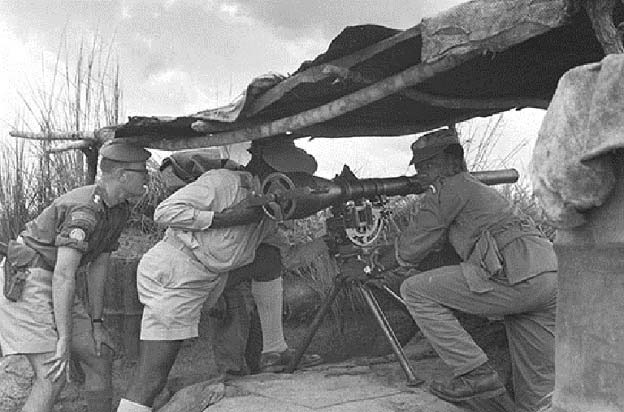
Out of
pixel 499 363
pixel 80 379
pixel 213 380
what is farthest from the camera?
pixel 80 379

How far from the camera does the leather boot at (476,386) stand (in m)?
5.19

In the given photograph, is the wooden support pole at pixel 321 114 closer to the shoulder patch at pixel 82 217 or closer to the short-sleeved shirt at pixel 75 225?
the short-sleeved shirt at pixel 75 225

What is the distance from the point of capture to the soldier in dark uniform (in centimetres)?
560

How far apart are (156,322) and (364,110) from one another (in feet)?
5.95

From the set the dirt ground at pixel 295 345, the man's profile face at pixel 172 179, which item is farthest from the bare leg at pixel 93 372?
the man's profile face at pixel 172 179

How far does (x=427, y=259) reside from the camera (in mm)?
6078

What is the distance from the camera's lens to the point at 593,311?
245 centimetres

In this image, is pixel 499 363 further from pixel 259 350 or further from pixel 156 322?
pixel 156 322

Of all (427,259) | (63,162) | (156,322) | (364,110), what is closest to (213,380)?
(156,322)

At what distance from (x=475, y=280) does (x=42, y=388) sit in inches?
110

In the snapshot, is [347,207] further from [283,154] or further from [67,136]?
[67,136]

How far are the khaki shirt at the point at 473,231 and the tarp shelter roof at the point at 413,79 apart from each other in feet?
1.74

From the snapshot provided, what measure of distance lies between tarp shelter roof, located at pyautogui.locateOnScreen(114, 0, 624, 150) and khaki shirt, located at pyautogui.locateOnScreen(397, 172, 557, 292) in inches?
20.9

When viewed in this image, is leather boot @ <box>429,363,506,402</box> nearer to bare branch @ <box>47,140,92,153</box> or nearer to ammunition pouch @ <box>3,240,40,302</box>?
ammunition pouch @ <box>3,240,40,302</box>
